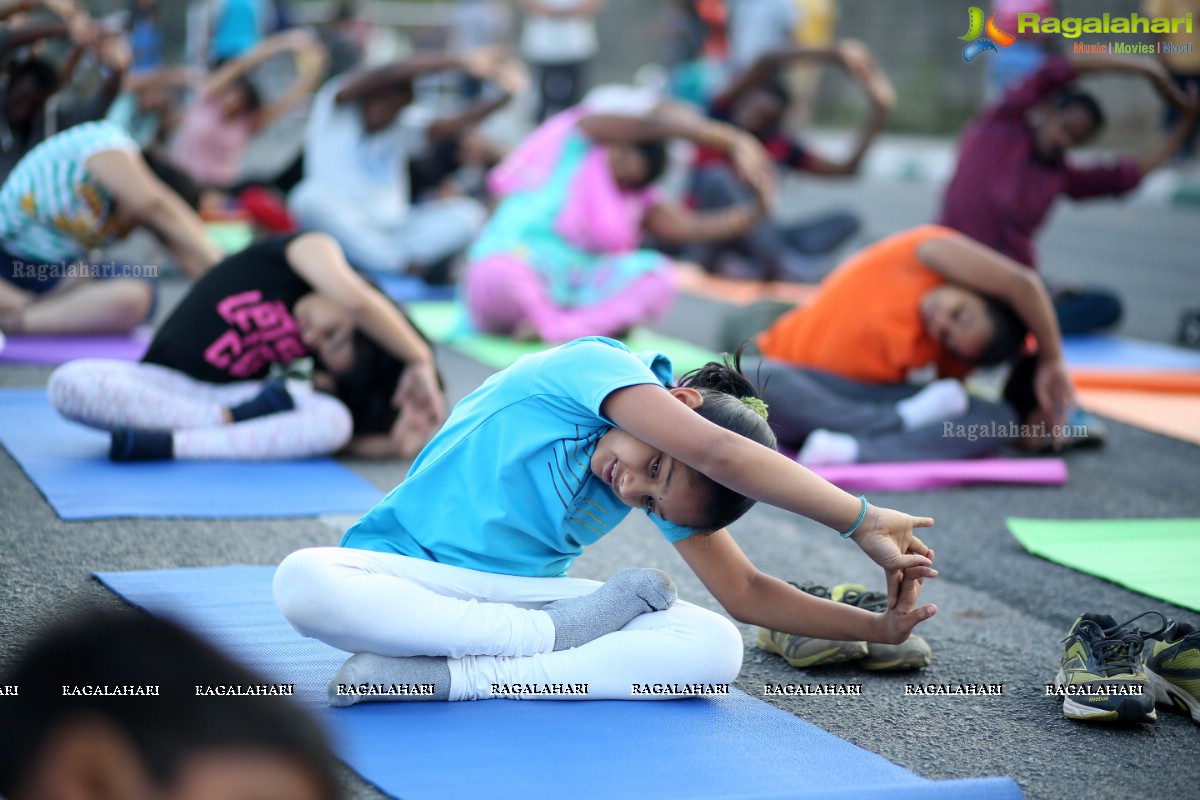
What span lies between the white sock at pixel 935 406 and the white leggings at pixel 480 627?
2014 mm

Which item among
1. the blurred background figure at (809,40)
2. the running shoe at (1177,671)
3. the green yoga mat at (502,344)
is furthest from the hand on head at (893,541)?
the blurred background figure at (809,40)

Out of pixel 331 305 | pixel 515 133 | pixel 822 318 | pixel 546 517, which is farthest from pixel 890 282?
pixel 515 133

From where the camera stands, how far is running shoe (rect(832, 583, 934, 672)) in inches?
94.8

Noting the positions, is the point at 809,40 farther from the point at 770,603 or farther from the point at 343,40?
the point at 770,603

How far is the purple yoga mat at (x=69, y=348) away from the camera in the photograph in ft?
15.2

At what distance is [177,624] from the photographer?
99 centimetres

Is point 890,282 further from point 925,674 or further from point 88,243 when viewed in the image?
point 88,243

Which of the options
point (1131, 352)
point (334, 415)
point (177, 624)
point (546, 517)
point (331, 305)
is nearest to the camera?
point (177, 624)

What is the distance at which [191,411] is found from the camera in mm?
3633

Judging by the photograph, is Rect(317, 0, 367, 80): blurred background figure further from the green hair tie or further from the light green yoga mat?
the green hair tie

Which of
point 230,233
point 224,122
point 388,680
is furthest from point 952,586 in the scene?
point 224,122

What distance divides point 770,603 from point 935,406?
1.93 m

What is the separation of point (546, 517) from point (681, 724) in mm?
391

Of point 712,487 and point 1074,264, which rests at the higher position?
point 712,487
